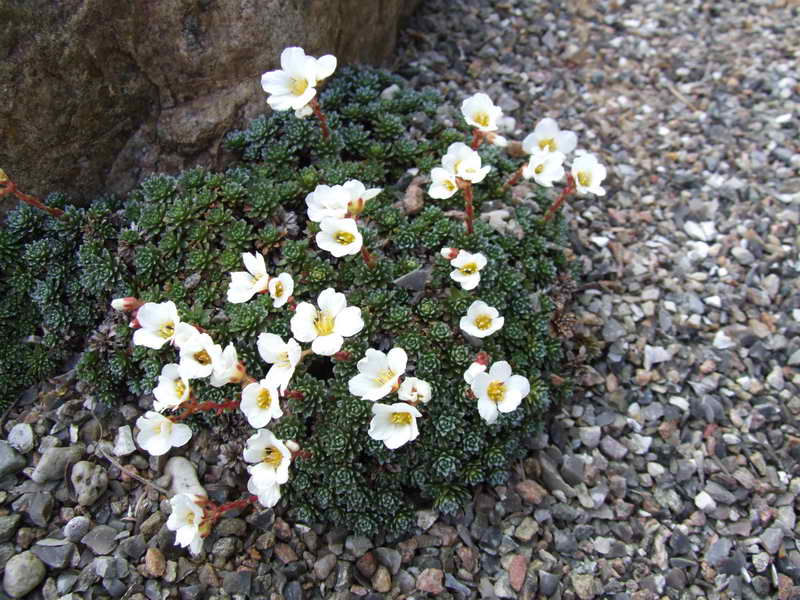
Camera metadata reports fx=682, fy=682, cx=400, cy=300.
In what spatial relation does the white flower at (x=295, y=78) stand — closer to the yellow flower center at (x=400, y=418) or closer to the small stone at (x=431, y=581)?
the yellow flower center at (x=400, y=418)

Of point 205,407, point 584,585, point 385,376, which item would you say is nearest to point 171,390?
point 205,407

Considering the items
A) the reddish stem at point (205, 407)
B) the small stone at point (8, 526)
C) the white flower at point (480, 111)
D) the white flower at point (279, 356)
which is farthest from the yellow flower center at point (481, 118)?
the small stone at point (8, 526)

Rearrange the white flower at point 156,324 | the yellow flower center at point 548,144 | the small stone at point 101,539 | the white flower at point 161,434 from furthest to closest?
the yellow flower center at point 548,144, the small stone at point 101,539, the white flower at point 156,324, the white flower at point 161,434

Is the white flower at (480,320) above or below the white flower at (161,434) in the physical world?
below

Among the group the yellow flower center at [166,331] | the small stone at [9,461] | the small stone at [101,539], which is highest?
the yellow flower center at [166,331]

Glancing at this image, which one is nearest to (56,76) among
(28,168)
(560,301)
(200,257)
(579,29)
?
(28,168)

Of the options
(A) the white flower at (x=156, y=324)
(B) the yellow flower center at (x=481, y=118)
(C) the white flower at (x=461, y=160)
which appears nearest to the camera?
(A) the white flower at (x=156, y=324)

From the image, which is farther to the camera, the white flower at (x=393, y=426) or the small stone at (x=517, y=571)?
the small stone at (x=517, y=571)

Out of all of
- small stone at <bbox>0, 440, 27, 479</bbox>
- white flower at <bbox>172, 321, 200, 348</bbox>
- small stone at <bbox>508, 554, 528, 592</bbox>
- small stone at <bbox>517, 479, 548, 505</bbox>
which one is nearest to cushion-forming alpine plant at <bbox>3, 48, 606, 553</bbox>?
white flower at <bbox>172, 321, 200, 348</bbox>
